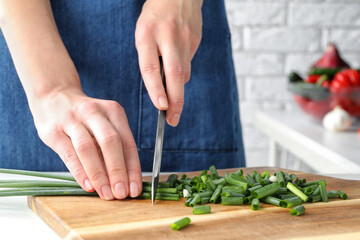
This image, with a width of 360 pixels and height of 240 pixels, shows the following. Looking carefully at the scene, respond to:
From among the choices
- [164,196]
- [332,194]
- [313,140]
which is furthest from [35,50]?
[313,140]

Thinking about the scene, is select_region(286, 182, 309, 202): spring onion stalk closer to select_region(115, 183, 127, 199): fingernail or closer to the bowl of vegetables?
select_region(115, 183, 127, 199): fingernail

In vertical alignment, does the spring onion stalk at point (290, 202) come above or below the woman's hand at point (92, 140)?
below

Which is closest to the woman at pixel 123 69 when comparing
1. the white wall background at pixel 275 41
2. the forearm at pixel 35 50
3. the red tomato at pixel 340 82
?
the forearm at pixel 35 50

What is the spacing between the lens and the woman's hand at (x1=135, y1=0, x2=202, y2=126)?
0.83 meters

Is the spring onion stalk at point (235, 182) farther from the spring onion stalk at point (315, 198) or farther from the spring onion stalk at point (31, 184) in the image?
the spring onion stalk at point (31, 184)

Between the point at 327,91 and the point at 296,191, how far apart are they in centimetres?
114

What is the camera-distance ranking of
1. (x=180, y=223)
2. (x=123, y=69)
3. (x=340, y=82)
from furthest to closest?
(x=340, y=82)
(x=123, y=69)
(x=180, y=223)

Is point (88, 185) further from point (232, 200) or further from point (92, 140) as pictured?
point (232, 200)

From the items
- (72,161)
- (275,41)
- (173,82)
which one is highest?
(275,41)

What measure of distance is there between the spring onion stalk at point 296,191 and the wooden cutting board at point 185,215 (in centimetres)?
1

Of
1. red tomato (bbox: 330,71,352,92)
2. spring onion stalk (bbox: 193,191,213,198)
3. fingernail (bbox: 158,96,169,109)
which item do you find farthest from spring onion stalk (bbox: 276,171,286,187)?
red tomato (bbox: 330,71,352,92)

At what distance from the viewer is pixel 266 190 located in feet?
2.49

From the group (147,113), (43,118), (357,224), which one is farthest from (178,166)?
(357,224)

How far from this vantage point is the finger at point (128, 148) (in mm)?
800
